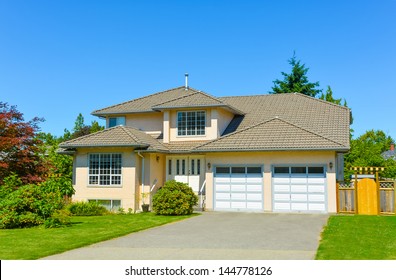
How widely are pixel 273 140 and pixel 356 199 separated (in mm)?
4797

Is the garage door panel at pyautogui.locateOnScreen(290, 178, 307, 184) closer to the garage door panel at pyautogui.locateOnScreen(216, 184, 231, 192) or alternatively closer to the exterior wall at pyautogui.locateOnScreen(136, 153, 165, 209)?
the garage door panel at pyautogui.locateOnScreen(216, 184, 231, 192)

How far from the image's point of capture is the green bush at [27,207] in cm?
1591

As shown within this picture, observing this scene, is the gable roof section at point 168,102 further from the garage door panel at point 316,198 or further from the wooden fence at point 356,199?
the wooden fence at point 356,199

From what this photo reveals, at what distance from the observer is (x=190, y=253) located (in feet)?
34.4

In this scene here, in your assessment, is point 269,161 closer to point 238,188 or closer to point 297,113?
point 238,188

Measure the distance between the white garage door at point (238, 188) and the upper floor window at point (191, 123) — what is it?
3.66 m

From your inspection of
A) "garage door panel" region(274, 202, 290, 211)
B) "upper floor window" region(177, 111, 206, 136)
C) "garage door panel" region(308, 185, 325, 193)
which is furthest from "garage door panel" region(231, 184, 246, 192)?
"upper floor window" region(177, 111, 206, 136)

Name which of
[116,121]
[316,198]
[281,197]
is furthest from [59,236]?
[116,121]

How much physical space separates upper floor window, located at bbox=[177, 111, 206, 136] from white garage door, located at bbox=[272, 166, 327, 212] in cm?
570

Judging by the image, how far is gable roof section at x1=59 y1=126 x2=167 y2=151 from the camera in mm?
22484

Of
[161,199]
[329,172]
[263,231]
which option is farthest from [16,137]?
[329,172]

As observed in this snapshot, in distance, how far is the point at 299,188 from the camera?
2092 centimetres
